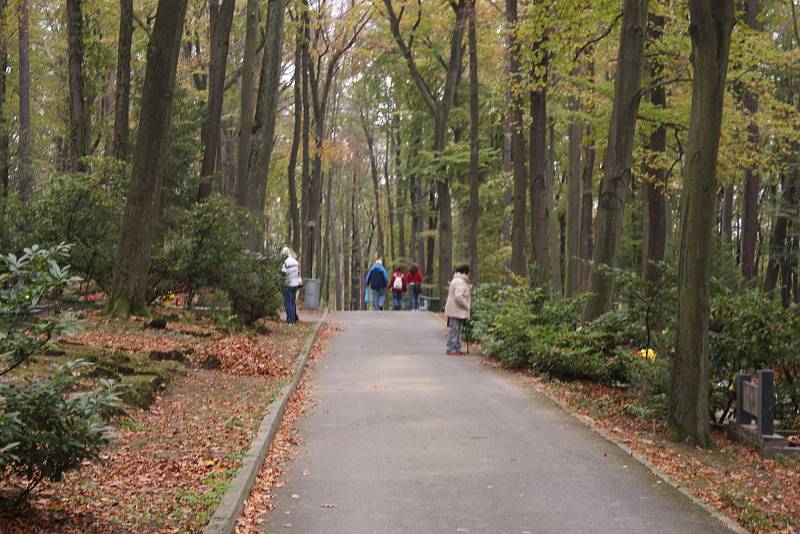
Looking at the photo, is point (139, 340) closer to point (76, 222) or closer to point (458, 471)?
point (76, 222)

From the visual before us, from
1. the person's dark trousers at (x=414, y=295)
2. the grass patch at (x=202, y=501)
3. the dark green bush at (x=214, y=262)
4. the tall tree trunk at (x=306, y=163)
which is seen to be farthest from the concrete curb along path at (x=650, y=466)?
the person's dark trousers at (x=414, y=295)

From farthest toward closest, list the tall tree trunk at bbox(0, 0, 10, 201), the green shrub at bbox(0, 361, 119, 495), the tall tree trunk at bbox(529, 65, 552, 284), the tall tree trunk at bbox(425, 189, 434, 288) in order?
the tall tree trunk at bbox(425, 189, 434, 288), the tall tree trunk at bbox(0, 0, 10, 201), the tall tree trunk at bbox(529, 65, 552, 284), the green shrub at bbox(0, 361, 119, 495)

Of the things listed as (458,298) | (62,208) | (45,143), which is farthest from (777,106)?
(45,143)

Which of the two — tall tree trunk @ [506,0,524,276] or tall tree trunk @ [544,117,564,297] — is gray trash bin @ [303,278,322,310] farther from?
tall tree trunk @ [506,0,524,276]

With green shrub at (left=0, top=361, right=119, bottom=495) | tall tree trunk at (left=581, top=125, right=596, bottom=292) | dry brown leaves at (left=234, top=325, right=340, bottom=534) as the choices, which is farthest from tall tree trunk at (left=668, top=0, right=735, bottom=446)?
tall tree trunk at (left=581, top=125, right=596, bottom=292)

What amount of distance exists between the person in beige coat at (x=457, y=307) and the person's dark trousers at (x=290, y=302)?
6.62 metres

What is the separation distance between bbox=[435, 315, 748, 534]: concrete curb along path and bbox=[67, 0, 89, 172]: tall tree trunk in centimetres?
1466

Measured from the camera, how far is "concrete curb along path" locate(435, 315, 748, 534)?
24.4 feet

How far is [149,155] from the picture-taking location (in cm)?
1739

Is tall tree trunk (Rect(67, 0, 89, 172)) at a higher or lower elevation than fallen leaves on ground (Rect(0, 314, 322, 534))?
higher

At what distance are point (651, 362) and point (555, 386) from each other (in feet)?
9.12

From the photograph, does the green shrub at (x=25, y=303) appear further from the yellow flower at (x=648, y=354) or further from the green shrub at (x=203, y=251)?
the green shrub at (x=203, y=251)

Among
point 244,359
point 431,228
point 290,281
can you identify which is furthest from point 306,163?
point 244,359

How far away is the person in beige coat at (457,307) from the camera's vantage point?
65.4 ft
